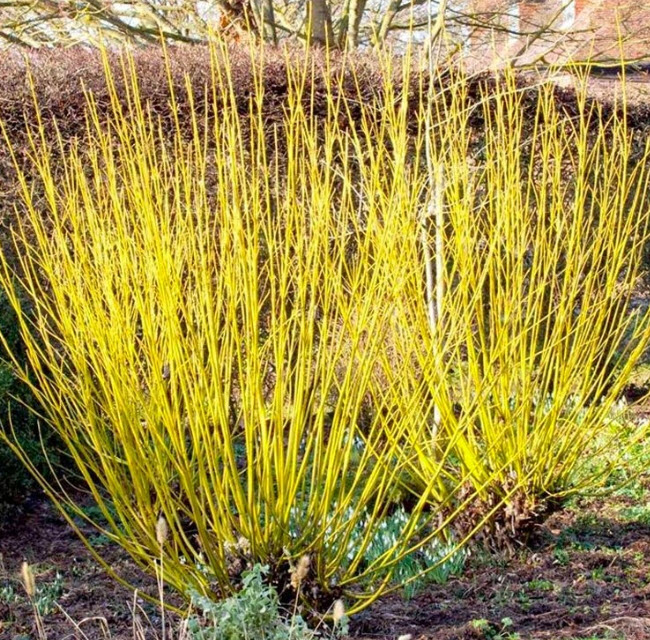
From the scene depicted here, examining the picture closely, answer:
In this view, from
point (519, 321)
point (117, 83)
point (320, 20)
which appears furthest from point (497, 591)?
point (320, 20)

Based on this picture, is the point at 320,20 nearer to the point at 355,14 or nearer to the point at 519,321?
the point at 355,14

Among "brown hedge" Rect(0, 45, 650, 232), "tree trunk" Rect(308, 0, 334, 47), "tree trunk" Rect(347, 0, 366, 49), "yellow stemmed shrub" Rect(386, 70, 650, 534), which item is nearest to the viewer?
"yellow stemmed shrub" Rect(386, 70, 650, 534)

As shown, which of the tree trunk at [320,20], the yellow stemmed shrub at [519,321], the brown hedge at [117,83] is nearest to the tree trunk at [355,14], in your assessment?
the tree trunk at [320,20]

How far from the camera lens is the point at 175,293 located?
100 inches

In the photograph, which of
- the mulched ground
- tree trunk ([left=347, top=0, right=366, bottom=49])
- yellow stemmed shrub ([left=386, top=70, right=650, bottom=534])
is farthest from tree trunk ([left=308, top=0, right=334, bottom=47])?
the mulched ground

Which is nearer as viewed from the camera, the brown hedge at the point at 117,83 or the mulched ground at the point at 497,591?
the mulched ground at the point at 497,591

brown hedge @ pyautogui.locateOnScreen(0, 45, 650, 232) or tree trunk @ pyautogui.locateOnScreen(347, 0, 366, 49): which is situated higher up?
tree trunk @ pyautogui.locateOnScreen(347, 0, 366, 49)

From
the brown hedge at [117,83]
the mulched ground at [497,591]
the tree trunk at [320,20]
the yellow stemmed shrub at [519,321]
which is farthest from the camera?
the tree trunk at [320,20]

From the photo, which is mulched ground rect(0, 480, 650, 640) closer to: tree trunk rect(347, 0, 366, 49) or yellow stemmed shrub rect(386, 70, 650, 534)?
yellow stemmed shrub rect(386, 70, 650, 534)

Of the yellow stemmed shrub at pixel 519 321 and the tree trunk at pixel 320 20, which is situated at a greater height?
the tree trunk at pixel 320 20

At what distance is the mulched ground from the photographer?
295cm

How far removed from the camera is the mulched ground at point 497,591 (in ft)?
9.69

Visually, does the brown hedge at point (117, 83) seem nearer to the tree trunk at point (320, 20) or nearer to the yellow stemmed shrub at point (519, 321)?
the yellow stemmed shrub at point (519, 321)

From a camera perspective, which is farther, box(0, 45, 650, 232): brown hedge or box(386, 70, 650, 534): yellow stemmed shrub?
box(0, 45, 650, 232): brown hedge
